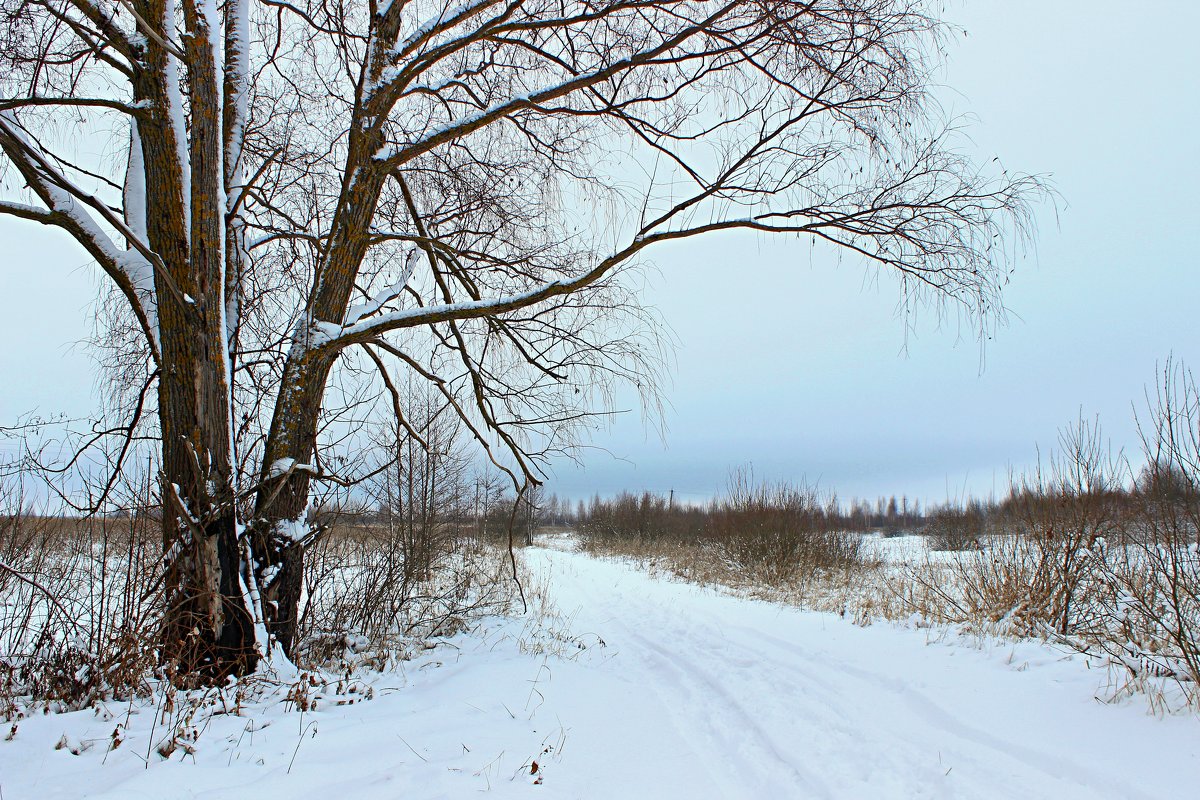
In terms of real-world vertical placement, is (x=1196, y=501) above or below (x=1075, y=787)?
above

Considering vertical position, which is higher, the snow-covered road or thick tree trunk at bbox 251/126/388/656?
thick tree trunk at bbox 251/126/388/656

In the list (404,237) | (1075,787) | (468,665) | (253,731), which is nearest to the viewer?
(1075,787)

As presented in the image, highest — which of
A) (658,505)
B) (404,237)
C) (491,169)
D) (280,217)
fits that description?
(491,169)

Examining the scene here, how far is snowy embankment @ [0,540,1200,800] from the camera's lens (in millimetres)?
2727

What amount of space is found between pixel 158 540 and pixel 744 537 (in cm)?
1283

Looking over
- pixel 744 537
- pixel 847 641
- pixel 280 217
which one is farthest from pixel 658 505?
pixel 280 217

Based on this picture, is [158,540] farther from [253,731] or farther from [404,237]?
[404,237]

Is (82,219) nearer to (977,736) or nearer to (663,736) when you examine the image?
(663,736)

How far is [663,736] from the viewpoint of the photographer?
12.0 feet

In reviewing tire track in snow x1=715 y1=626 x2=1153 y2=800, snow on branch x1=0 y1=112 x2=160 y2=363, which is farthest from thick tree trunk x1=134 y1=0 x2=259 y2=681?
tire track in snow x1=715 y1=626 x2=1153 y2=800

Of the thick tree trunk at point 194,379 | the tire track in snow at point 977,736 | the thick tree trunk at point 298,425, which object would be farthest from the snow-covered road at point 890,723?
the thick tree trunk at point 194,379

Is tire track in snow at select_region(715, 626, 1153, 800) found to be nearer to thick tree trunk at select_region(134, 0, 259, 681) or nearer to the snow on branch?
thick tree trunk at select_region(134, 0, 259, 681)

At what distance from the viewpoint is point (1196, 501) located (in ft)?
13.6

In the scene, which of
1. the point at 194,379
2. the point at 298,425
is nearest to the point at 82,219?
the point at 194,379
